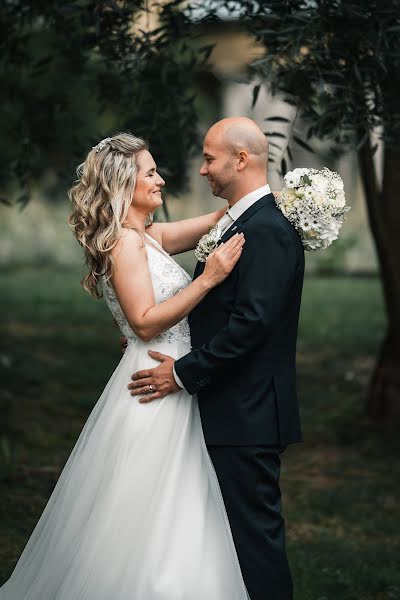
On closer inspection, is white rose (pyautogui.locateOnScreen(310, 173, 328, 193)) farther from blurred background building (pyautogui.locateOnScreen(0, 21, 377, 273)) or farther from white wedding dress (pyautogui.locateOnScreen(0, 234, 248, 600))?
blurred background building (pyautogui.locateOnScreen(0, 21, 377, 273))

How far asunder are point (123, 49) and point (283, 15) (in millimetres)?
1210

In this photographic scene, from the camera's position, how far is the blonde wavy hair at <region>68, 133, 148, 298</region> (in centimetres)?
406

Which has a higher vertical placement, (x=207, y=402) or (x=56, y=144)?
(x=207, y=402)

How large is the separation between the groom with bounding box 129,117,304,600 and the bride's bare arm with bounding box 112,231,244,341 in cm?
9

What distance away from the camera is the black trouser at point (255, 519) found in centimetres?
402

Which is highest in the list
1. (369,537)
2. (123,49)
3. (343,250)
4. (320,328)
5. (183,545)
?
(123,49)

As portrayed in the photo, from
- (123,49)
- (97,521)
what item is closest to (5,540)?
(97,521)

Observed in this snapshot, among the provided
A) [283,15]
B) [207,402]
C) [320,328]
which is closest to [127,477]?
[207,402]

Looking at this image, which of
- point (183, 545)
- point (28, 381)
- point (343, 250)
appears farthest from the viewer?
point (343, 250)

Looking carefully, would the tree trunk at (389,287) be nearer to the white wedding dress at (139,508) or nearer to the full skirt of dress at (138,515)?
the white wedding dress at (139,508)

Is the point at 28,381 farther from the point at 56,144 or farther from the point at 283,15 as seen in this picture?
the point at 283,15

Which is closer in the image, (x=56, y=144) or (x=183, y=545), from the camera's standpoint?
(x=183, y=545)

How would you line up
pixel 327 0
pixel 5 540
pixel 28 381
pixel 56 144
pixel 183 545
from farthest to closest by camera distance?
1. pixel 28 381
2. pixel 56 144
3. pixel 5 540
4. pixel 327 0
5. pixel 183 545

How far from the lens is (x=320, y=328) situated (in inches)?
533
